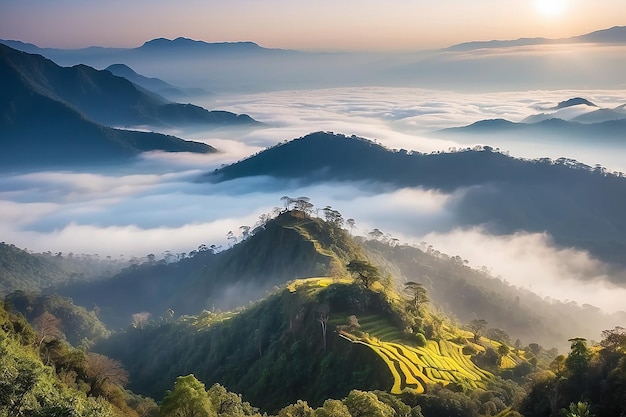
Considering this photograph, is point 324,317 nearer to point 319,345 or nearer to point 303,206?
point 319,345

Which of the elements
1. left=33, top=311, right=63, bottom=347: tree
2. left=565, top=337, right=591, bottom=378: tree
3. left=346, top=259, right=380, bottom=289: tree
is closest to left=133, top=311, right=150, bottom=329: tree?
left=33, top=311, right=63, bottom=347: tree

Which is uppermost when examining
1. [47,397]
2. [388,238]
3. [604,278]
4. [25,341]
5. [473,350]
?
[47,397]

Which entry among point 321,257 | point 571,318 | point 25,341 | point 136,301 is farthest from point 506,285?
point 25,341

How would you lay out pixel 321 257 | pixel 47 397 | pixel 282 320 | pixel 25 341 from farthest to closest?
A: 1. pixel 321 257
2. pixel 282 320
3. pixel 25 341
4. pixel 47 397

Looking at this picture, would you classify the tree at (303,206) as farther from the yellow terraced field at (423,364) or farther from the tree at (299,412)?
the tree at (299,412)

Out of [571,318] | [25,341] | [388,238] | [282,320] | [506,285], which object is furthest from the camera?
[388,238]

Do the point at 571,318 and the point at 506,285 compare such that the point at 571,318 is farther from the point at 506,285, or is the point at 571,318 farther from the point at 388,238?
the point at 388,238

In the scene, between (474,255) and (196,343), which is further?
(474,255)
